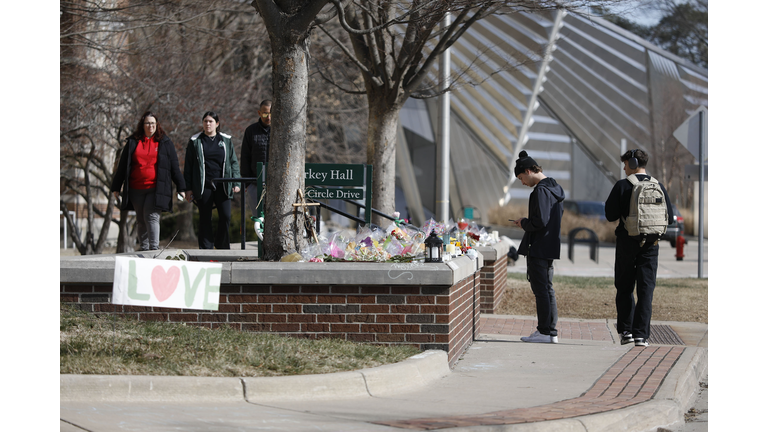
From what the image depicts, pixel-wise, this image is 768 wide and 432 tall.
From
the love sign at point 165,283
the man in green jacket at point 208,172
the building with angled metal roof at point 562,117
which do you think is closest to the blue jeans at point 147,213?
the man in green jacket at point 208,172

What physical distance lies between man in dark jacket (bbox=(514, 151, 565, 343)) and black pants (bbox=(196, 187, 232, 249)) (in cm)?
373

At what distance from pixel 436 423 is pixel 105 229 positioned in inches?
525

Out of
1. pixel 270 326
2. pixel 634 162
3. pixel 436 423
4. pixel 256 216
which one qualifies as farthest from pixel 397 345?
pixel 256 216

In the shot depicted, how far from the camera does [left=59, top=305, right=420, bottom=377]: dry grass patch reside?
217 inches

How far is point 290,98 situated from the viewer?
25.5 ft

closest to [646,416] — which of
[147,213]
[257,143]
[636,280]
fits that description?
[636,280]

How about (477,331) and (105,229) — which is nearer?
(477,331)

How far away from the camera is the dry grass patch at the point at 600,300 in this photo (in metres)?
10.8

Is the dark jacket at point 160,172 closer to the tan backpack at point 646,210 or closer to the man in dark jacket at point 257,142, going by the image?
the man in dark jacket at point 257,142

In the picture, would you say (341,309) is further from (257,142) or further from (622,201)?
(257,142)

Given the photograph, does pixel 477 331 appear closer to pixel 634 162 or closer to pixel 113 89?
pixel 634 162

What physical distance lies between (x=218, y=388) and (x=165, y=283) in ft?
3.00

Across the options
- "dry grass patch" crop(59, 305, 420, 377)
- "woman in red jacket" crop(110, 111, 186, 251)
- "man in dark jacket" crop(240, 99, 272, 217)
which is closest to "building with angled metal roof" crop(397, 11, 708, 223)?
"man in dark jacket" crop(240, 99, 272, 217)

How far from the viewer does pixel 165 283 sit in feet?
18.6
